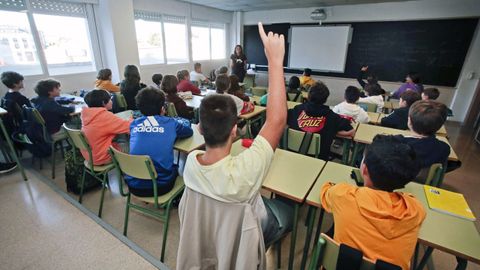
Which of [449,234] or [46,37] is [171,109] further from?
[46,37]

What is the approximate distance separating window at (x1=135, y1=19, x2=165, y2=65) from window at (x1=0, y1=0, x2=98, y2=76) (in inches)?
45.3

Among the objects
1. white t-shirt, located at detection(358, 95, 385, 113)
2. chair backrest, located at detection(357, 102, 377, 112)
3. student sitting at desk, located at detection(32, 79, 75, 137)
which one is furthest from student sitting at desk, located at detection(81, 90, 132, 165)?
white t-shirt, located at detection(358, 95, 385, 113)

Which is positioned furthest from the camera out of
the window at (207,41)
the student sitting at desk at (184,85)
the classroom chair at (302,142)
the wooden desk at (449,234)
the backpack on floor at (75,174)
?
the window at (207,41)

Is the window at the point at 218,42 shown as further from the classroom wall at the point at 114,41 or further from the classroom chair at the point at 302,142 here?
the classroom chair at the point at 302,142

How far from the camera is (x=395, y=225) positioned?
3.11 ft

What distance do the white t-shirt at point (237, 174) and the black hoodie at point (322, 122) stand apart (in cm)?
157

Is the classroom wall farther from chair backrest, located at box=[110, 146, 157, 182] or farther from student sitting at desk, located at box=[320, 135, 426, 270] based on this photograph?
student sitting at desk, located at box=[320, 135, 426, 270]

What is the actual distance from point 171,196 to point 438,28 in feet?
22.3

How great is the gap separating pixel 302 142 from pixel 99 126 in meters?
1.87

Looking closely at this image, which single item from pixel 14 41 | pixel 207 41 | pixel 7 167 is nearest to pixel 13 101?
pixel 7 167

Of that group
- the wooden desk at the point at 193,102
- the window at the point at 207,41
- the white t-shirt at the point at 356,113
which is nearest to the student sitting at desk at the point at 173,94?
the wooden desk at the point at 193,102

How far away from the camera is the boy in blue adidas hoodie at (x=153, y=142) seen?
1772 mm

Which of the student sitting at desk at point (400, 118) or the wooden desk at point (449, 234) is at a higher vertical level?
the student sitting at desk at point (400, 118)

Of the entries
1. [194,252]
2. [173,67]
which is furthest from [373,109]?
[173,67]
